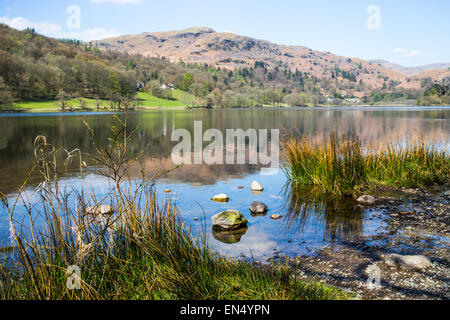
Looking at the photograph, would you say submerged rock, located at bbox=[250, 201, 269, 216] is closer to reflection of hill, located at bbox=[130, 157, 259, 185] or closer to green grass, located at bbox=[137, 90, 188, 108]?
→ reflection of hill, located at bbox=[130, 157, 259, 185]

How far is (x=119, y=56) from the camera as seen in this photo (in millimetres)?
197750

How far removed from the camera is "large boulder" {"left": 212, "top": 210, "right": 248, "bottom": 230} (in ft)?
20.0

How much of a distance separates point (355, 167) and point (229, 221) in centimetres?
396

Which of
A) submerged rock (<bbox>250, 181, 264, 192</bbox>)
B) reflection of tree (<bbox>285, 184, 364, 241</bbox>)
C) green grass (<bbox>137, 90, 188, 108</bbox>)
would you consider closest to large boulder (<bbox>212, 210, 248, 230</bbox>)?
reflection of tree (<bbox>285, 184, 364, 241</bbox>)

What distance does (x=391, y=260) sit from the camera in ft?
14.1

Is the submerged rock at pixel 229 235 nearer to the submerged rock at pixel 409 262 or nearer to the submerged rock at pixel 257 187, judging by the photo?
the submerged rock at pixel 409 262

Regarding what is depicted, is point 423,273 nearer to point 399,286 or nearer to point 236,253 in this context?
point 399,286

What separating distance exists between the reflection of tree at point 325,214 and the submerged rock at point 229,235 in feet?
3.04

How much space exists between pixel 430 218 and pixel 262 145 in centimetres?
1308

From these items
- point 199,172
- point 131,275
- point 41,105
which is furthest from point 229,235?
point 41,105

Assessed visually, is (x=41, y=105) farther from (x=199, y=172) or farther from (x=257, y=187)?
(x=257, y=187)

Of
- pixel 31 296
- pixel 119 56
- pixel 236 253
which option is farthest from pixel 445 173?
pixel 119 56

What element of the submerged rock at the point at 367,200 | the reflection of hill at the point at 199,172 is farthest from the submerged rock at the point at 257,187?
the submerged rock at the point at 367,200
